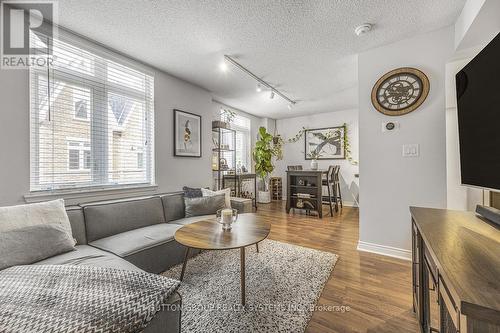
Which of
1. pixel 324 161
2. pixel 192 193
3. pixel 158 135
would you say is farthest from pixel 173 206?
pixel 324 161

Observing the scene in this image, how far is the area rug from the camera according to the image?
1394 mm

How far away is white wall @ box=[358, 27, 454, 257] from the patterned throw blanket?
234 cm

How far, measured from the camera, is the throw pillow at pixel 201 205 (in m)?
2.76

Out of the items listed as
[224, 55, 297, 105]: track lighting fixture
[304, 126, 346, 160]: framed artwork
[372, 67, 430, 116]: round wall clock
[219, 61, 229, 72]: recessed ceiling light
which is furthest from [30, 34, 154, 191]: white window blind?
[304, 126, 346, 160]: framed artwork

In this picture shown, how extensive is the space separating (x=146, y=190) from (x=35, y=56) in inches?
67.3

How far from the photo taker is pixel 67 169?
7.09ft

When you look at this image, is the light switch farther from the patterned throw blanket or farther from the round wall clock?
the patterned throw blanket

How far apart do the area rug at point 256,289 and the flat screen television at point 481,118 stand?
4.38ft

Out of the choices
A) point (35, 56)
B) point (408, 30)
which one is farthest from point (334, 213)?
point (35, 56)

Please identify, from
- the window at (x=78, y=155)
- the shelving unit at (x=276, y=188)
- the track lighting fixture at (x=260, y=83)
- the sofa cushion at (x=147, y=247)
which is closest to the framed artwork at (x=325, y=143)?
the shelving unit at (x=276, y=188)

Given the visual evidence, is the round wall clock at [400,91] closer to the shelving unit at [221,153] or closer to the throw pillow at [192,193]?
the throw pillow at [192,193]

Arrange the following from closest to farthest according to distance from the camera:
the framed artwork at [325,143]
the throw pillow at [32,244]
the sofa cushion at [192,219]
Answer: the throw pillow at [32,244], the sofa cushion at [192,219], the framed artwork at [325,143]

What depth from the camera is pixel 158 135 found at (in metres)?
2.98

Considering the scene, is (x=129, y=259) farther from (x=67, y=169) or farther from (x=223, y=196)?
(x=223, y=196)
